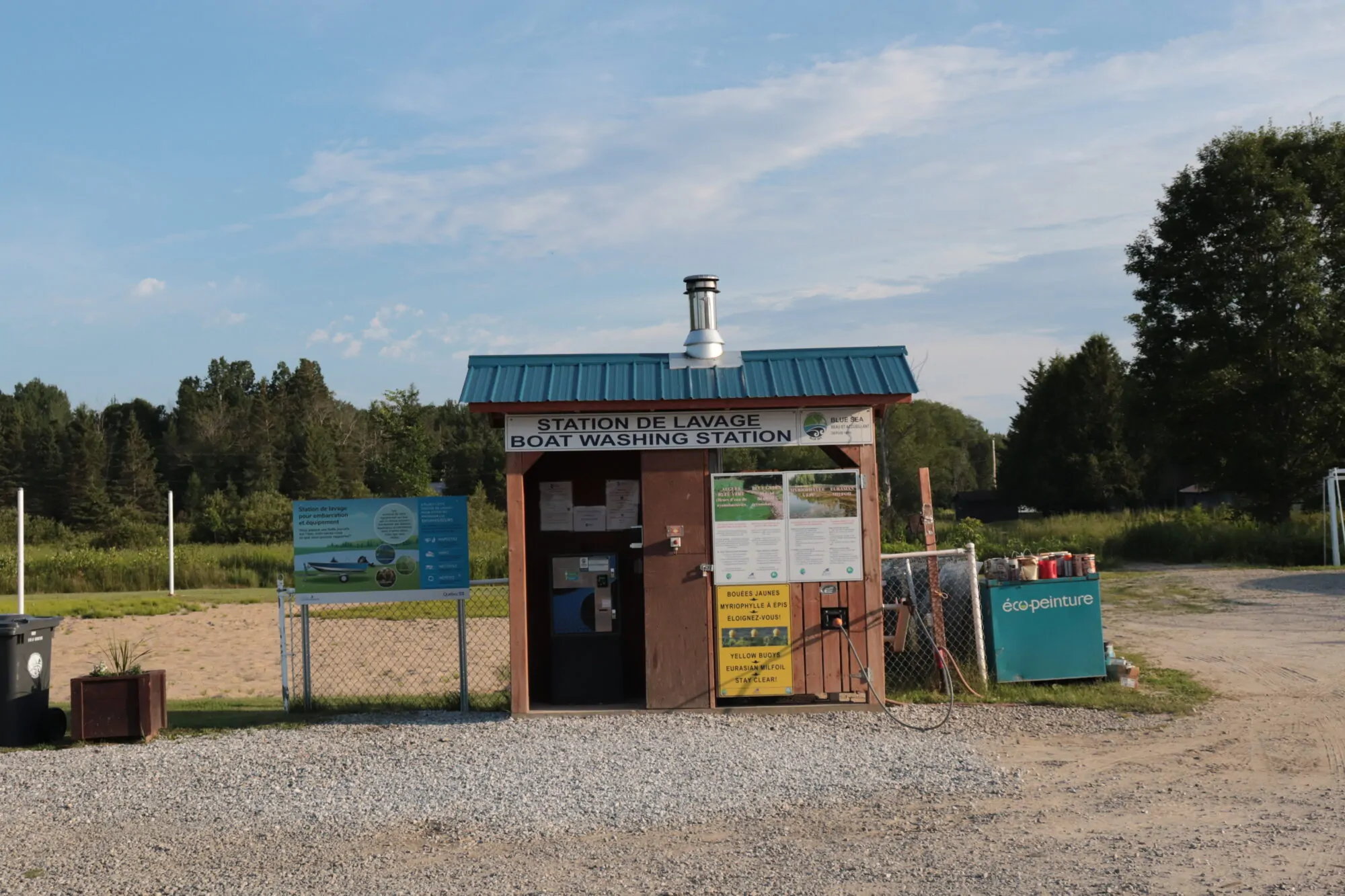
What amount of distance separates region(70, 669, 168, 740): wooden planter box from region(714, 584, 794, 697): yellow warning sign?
4.70 m

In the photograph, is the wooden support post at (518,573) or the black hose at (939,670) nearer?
the black hose at (939,670)

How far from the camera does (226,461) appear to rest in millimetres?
74688

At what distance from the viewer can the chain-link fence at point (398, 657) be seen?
10586mm

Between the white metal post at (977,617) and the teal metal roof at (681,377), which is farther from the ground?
the teal metal roof at (681,377)

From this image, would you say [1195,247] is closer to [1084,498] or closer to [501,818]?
[1084,498]

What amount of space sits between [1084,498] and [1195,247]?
797 inches

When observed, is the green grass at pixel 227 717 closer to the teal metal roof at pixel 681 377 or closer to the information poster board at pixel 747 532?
the teal metal roof at pixel 681 377

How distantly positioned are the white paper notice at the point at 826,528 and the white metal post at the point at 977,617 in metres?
1.27

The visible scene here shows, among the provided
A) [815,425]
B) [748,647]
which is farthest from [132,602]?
[815,425]

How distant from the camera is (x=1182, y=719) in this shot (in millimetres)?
9500

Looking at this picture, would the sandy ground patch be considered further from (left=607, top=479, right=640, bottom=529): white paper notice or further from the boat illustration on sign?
(left=607, top=479, right=640, bottom=529): white paper notice

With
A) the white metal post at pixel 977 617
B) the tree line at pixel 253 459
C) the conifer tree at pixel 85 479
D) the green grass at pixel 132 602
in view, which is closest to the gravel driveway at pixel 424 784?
the white metal post at pixel 977 617

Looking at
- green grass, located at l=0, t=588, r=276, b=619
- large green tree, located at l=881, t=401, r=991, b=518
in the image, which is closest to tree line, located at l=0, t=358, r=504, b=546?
large green tree, located at l=881, t=401, r=991, b=518

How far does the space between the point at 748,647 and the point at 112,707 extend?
17.2ft
